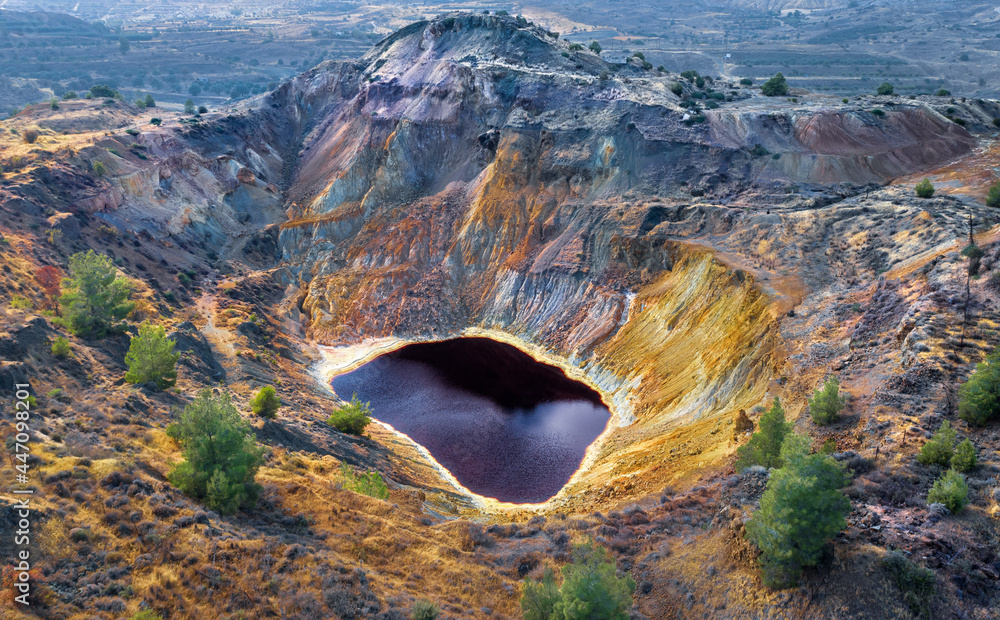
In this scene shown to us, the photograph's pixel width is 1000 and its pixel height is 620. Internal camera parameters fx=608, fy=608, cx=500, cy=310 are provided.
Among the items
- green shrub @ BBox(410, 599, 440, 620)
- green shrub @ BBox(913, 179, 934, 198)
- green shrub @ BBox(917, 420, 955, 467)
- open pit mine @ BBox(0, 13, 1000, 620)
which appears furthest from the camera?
green shrub @ BBox(913, 179, 934, 198)

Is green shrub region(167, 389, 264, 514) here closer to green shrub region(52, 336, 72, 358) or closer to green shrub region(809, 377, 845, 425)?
green shrub region(52, 336, 72, 358)

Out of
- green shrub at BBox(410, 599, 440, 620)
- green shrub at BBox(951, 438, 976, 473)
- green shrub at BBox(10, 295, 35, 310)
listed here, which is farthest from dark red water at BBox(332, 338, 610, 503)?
green shrub at BBox(951, 438, 976, 473)

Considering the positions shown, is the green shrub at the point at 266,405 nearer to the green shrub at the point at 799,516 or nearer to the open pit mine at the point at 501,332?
the open pit mine at the point at 501,332

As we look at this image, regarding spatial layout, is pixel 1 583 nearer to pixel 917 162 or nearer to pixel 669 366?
pixel 669 366

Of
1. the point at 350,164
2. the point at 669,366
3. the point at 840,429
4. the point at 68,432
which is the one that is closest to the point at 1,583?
the point at 68,432

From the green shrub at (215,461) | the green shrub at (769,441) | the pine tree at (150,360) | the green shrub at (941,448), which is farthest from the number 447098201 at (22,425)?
the green shrub at (941,448)

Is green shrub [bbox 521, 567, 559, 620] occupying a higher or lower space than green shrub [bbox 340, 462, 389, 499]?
higher
